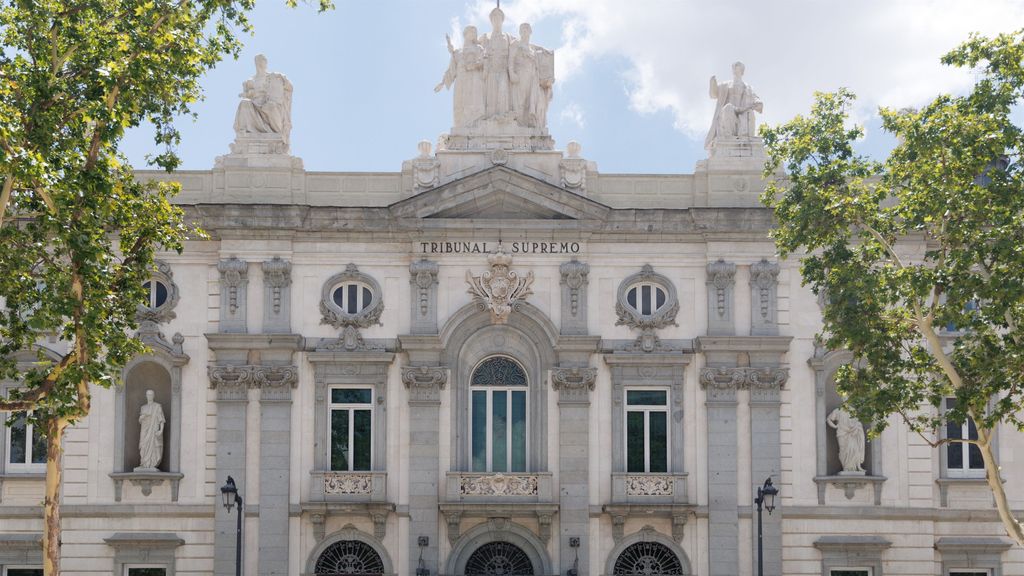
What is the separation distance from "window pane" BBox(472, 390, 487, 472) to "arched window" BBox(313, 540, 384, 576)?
3299 mm

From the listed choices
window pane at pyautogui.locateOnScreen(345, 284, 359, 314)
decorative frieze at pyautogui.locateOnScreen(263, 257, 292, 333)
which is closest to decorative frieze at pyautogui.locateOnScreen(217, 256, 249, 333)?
decorative frieze at pyautogui.locateOnScreen(263, 257, 292, 333)

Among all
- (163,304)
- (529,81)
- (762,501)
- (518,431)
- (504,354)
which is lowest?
(762,501)

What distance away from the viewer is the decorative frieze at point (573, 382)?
35688mm

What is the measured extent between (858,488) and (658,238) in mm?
7870

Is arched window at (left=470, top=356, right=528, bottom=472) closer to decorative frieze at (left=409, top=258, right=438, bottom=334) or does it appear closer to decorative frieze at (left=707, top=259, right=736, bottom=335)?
decorative frieze at (left=409, top=258, right=438, bottom=334)

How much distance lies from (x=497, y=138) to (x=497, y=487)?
8.80 metres

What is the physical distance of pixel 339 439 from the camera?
118 ft

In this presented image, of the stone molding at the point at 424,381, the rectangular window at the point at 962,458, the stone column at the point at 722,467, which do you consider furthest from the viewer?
the rectangular window at the point at 962,458

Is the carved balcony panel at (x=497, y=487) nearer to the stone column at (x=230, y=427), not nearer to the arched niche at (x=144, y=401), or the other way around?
the stone column at (x=230, y=427)

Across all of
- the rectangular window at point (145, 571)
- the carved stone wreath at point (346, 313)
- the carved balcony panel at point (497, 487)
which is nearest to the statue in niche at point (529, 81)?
the carved stone wreath at point (346, 313)

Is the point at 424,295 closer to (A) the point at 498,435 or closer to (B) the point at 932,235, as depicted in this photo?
(A) the point at 498,435

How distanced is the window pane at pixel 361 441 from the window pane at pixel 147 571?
5.21 m

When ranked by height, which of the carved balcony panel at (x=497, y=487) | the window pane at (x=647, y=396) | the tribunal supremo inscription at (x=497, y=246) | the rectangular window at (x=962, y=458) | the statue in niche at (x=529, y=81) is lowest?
the carved balcony panel at (x=497, y=487)

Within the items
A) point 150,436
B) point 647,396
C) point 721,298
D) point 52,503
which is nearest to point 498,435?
point 647,396
